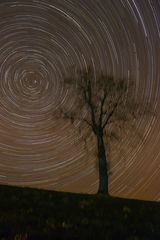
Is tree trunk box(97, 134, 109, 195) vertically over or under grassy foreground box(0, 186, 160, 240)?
under

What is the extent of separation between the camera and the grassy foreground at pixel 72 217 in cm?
1664

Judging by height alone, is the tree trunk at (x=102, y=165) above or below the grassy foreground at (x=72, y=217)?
below

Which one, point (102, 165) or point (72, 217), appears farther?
point (102, 165)

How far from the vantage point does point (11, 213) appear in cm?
1998

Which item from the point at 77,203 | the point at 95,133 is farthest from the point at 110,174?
the point at 77,203

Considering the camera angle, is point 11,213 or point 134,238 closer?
point 134,238

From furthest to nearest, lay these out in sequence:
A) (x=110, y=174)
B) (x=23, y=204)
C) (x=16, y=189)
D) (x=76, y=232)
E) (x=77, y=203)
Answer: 1. (x=110, y=174)
2. (x=16, y=189)
3. (x=77, y=203)
4. (x=23, y=204)
5. (x=76, y=232)

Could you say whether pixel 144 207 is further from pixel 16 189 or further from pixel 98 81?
pixel 98 81

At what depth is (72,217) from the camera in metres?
20.6

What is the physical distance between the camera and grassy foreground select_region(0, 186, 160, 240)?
16.6 metres

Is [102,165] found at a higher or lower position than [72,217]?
lower

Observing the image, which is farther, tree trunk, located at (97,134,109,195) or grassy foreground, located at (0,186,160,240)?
tree trunk, located at (97,134,109,195)

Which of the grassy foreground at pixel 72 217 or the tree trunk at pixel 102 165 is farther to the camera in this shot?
the tree trunk at pixel 102 165

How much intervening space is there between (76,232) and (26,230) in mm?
1594
